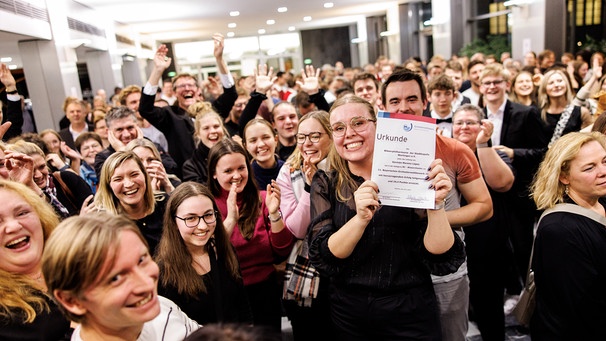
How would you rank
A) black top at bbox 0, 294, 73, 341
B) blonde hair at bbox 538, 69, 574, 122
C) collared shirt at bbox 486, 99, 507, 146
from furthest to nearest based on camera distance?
blonde hair at bbox 538, 69, 574, 122
collared shirt at bbox 486, 99, 507, 146
black top at bbox 0, 294, 73, 341

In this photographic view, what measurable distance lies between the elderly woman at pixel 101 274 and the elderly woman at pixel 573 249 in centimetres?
154

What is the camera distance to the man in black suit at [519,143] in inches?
130

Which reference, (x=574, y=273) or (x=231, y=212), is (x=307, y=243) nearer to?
(x=231, y=212)

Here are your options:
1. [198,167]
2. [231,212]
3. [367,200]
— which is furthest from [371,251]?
[198,167]

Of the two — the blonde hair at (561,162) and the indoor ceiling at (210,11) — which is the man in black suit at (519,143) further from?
the indoor ceiling at (210,11)

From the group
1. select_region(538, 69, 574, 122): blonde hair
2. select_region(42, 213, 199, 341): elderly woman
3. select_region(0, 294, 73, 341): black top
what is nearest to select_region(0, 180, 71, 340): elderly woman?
select_region(0, 294, 73, 341): black top

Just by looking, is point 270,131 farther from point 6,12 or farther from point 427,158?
point 6,12

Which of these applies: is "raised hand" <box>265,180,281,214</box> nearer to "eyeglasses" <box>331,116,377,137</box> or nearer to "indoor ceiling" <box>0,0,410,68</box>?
"eyeglasses" <box>331,116,377,137</box>

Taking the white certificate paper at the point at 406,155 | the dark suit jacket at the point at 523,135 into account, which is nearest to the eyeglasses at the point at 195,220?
the white certificate paper at the point at 406,155

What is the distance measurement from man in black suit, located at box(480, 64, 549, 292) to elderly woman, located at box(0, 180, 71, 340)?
2.86 metres

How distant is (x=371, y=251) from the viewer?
5.47 ft

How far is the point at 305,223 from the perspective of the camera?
224cm

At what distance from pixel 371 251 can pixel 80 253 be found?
992 millimetres

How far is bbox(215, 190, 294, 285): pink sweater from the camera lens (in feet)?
7.86
